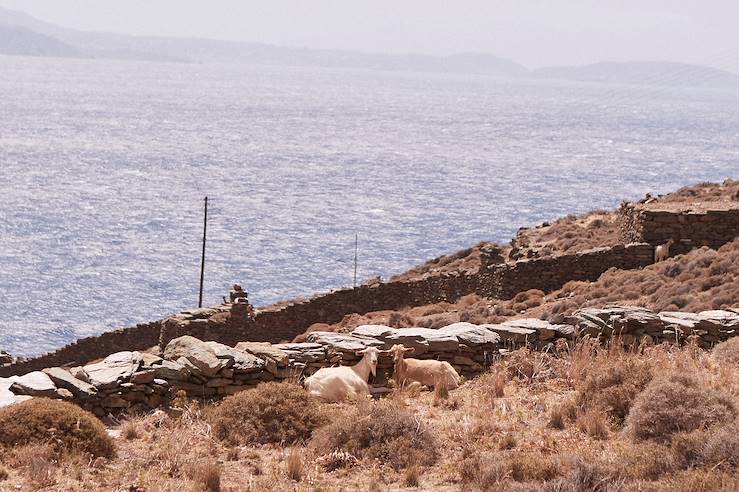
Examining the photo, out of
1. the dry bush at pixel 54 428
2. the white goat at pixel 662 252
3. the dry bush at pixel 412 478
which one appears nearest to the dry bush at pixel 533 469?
the dry bush at pixel 412 478

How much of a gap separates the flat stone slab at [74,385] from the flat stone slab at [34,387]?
107 mm

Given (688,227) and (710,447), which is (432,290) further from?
(710,447)

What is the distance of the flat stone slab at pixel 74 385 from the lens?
467 inches

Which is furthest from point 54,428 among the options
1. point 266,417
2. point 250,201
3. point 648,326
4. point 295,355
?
point 250,201

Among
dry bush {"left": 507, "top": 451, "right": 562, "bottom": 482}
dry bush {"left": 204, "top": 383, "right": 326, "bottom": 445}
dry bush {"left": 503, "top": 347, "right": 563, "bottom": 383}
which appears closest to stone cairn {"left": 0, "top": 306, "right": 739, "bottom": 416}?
dry bush {"left": 503, "top": 347, "right": 563, "bottom": 383}

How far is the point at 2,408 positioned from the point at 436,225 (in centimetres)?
8760

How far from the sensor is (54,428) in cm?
1032

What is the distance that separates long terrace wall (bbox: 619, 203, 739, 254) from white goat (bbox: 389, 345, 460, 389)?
2145cm

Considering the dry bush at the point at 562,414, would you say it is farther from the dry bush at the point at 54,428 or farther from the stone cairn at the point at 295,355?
the dry bush at the point at 54,428

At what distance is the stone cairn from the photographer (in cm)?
1215

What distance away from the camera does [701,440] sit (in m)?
9.03

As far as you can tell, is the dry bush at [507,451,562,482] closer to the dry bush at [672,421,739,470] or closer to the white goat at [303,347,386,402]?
the dry bush at [672,421,739,470]

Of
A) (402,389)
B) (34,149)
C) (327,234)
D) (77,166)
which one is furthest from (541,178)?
(402,389)

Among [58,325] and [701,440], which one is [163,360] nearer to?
[701,440]
